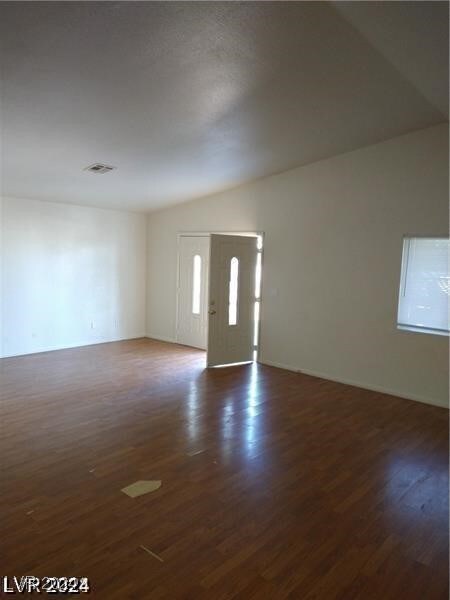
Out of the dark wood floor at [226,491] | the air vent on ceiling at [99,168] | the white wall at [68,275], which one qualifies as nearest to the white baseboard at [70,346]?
the white wall at [68,275]

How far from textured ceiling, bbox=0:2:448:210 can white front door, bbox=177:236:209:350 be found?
213 cm

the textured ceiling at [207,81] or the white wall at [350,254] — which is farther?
the white wall at [350,254]

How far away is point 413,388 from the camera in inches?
191

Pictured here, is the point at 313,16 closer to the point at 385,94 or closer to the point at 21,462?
the point at 385,94

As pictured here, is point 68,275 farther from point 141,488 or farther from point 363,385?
point 363,385

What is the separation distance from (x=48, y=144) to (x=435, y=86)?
3.68 m

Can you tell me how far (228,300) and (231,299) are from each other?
3.8 inches

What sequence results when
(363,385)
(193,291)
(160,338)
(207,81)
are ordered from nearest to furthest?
(207,81), (363,385), (193,291), (160,338)

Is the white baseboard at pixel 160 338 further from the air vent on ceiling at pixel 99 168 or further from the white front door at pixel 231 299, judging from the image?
the air vent on ceiling at pixel 99 168

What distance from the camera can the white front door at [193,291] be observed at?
23.5 feet

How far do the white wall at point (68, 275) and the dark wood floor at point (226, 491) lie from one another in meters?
1.68

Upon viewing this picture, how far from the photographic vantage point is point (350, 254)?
5.31m

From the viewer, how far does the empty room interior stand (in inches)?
91.0

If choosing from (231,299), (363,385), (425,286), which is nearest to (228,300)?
(231,299)
